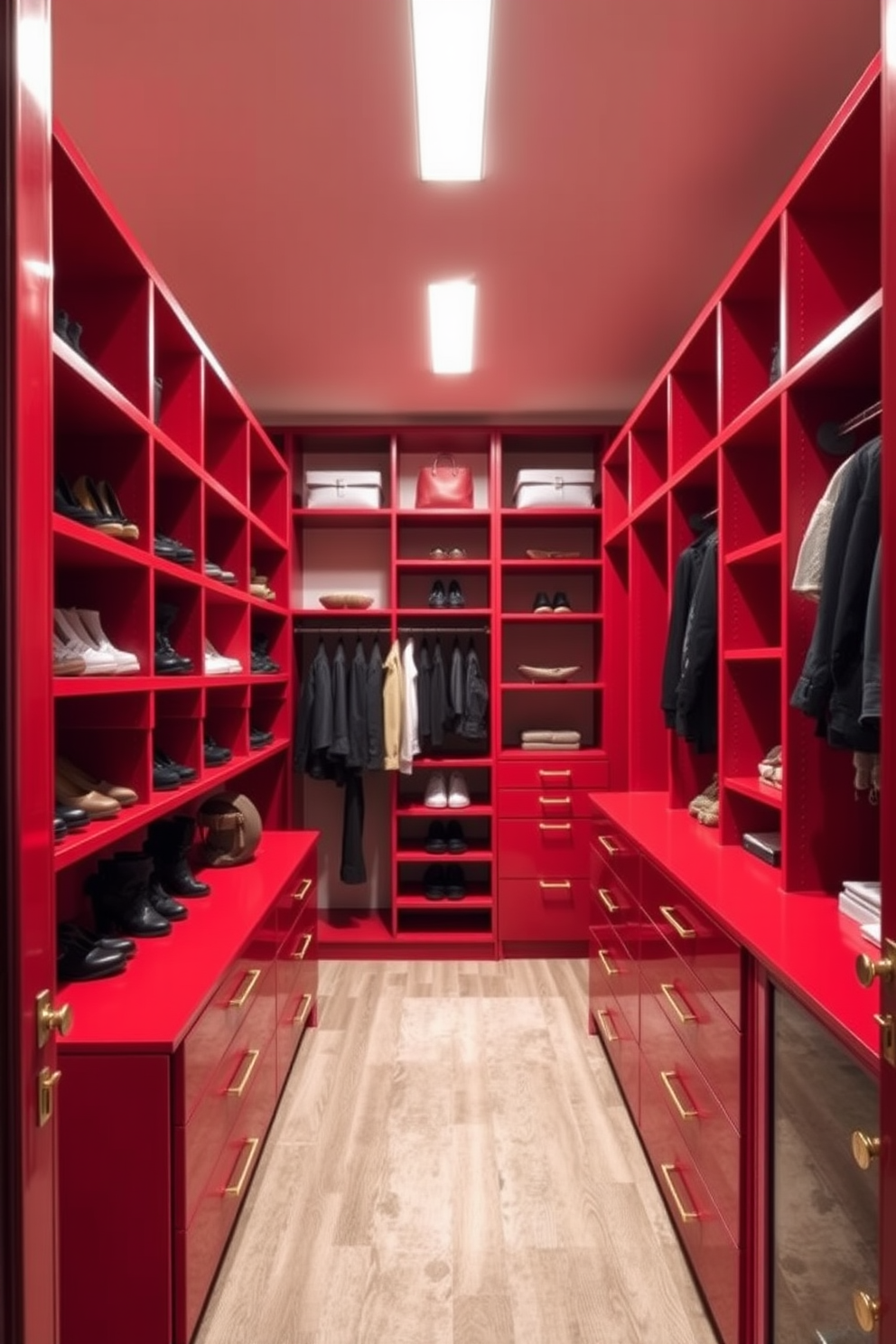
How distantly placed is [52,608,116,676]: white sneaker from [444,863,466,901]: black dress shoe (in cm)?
249

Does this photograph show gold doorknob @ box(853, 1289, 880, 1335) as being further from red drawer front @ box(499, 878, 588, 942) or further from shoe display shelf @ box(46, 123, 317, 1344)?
red drawer front @ box(499, 878, 588, 942)

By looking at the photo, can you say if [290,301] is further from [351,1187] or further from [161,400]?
[351,1187]

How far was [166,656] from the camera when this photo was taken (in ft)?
6.95

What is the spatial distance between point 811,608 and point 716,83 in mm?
1254

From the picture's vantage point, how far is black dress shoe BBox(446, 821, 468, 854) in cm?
383

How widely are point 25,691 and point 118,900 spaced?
4.45 ft

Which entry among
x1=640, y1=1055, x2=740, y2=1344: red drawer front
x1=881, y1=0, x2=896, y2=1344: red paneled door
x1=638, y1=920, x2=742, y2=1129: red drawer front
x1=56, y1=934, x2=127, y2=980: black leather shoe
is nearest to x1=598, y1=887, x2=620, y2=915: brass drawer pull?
x1=638, y1=920, x2=742, y2=1129: red drawer front

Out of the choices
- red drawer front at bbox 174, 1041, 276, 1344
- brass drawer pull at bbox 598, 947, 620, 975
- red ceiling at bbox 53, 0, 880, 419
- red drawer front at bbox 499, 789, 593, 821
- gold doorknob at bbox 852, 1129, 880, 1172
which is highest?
red ceiling at bbox 53, 0, 880, 419

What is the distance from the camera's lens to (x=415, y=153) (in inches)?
76.9

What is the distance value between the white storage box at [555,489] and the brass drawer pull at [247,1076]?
2.83 m

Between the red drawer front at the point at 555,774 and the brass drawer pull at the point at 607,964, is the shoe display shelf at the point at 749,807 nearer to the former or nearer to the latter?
the brass drawer pull at the point at 607,964

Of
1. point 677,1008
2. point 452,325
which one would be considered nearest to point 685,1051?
point 677,1008

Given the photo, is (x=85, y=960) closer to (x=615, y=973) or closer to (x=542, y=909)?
(x=615, y=973)

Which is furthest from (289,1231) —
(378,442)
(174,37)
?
(378,442)
